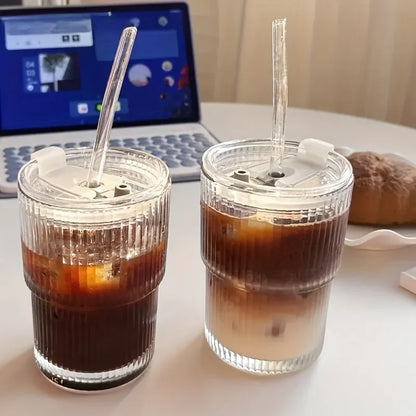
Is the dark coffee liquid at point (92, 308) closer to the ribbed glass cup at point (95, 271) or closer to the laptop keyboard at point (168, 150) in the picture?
the ribbed glass cup at point (95, 271)

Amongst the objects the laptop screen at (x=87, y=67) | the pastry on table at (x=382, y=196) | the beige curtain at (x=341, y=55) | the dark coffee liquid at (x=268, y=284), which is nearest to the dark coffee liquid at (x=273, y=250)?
the dark coffee liquid at (x=268, y=284)

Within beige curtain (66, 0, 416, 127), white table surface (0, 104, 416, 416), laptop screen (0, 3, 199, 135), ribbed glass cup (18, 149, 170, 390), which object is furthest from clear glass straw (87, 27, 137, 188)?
beige curtain (66, 0, 416, 127)

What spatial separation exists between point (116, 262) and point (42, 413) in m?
0.11

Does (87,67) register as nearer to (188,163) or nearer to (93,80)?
(93,80)

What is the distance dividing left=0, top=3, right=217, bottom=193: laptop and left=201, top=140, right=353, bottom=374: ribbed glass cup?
0.36 m

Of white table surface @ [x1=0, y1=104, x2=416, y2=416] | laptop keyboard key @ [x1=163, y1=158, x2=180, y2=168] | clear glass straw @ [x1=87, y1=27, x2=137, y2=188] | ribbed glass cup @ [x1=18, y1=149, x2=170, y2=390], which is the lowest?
white table surface @ [x1=0, y1=104, x2=416, y2=416]

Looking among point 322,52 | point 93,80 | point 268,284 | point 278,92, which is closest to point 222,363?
point 268,284

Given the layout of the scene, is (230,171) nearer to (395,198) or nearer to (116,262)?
(116,262)

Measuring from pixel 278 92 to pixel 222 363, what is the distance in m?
0.20

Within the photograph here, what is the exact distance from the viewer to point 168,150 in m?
0.87

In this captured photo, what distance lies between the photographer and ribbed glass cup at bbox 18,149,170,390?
434 mm

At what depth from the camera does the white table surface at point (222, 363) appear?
1.53 feet

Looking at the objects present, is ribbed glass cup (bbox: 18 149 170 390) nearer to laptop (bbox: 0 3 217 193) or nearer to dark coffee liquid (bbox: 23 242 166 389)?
dark coffee liquid (bbox: 23 242 166 389)

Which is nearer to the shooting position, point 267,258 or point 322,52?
point 267,258
